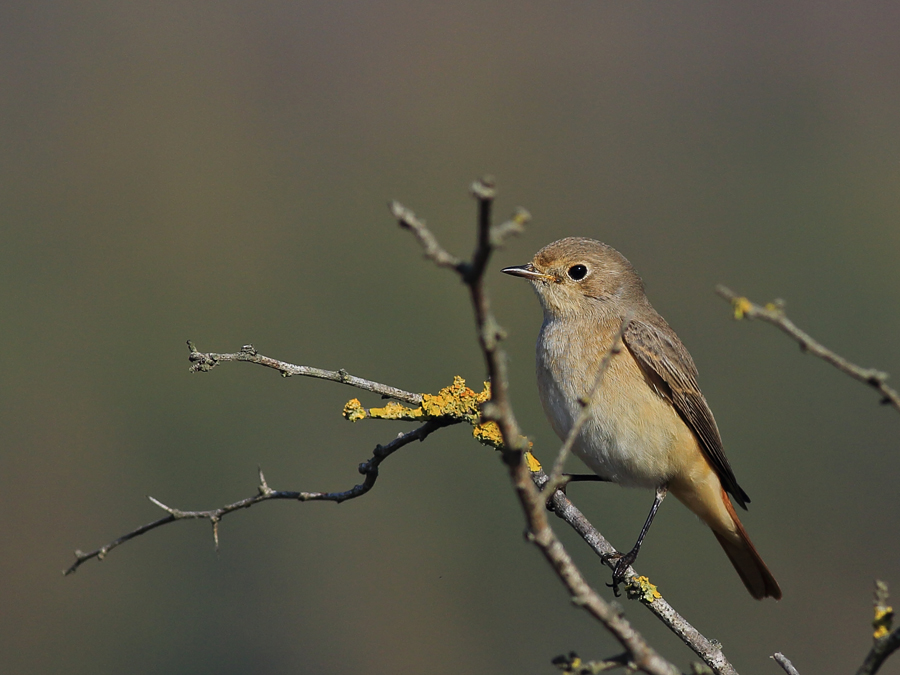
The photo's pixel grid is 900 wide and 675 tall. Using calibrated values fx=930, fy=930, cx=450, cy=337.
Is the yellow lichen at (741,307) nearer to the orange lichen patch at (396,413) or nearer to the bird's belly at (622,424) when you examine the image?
the orange lichen patch at (396,413)

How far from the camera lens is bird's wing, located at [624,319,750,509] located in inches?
194

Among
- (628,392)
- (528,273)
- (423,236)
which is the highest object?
(528,273)

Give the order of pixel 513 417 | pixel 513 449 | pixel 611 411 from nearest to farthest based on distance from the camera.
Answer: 1. pixel 513 449
2. pixel 513 417
3. pixel 611 411

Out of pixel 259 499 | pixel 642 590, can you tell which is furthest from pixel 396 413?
pixel 642 590

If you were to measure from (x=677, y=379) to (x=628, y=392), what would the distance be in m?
0.37

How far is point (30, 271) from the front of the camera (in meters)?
16.3

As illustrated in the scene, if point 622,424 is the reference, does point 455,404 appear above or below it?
below

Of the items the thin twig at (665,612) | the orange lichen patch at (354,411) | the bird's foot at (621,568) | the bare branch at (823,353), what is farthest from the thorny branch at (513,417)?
the bird's foot at (621,568)

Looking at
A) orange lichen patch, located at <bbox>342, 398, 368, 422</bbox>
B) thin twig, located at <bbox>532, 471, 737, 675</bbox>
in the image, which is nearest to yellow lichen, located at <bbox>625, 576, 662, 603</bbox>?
thin twig, located at <bbox>532, 471, 737, 675</bbox>

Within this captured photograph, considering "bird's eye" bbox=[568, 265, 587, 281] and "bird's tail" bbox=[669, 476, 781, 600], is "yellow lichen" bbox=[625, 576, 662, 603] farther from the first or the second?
"bird's eye" bbox=[568, 265, 587, 281]

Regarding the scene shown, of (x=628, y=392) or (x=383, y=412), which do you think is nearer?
(x=383, y=412)

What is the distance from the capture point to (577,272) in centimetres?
527

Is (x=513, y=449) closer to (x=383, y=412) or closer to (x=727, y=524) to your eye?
(x=383, y=412)

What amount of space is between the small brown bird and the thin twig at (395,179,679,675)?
241cm
